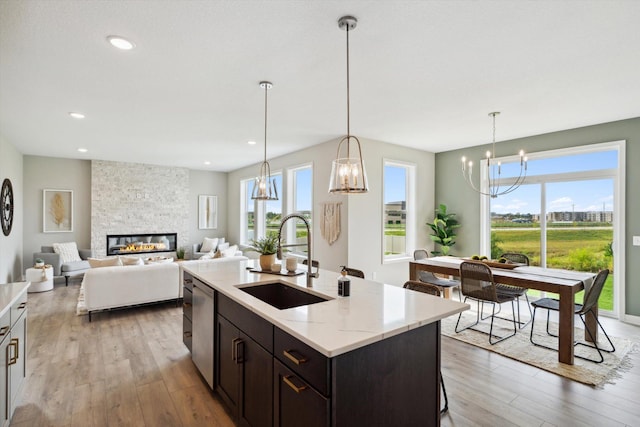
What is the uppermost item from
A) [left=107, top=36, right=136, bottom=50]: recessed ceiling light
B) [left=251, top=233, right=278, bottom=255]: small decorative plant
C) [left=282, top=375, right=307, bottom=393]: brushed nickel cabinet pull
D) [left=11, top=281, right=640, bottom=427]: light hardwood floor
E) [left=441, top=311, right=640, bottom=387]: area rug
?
[left=107, top=36, right=136, bottom=50]: recessed ceiling light

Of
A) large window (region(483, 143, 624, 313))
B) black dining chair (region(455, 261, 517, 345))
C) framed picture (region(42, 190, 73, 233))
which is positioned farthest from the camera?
framed picture (region(42, 190, 73, 233))

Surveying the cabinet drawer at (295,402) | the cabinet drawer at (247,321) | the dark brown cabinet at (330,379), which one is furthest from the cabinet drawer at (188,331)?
the cabinet drawer at (295,402)

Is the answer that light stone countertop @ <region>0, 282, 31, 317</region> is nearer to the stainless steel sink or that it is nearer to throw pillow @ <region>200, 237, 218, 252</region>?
the stainless steel sink

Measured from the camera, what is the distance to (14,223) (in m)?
6.23

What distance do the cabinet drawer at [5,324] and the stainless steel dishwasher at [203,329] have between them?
1153 millimetres

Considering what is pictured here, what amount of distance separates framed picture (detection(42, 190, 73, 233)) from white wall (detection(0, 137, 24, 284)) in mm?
411

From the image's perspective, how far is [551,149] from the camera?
4902 millimetres

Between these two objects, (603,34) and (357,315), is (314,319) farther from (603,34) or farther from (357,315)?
(603,34)

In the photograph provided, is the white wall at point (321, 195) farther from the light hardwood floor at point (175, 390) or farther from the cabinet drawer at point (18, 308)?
the cabinet drawer at point (18, 308)

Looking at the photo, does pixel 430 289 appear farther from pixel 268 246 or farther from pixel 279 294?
pixel 268 246

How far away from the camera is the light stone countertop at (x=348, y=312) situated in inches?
53.7

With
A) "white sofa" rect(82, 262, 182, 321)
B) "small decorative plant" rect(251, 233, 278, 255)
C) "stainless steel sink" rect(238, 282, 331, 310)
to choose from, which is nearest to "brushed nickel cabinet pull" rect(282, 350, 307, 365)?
"stainless steel sink" rect(238, 282, 331, 310)

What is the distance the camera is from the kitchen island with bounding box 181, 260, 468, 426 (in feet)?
4.41

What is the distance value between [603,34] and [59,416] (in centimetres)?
466
